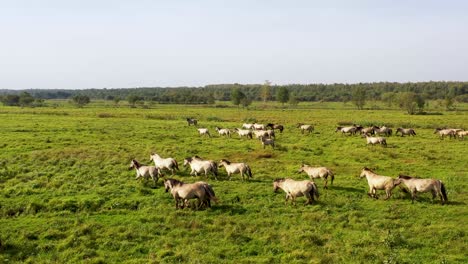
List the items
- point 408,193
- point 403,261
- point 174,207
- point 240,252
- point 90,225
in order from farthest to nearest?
point 408,193 → point 174,207 → point 90,225 → point 240,252 → point 403,261

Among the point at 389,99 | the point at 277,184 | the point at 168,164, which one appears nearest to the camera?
the point at 277,184

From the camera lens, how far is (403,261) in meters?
11.3

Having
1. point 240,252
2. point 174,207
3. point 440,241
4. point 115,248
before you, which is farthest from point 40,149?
point 440,241

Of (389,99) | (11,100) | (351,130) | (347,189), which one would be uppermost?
(389,99)

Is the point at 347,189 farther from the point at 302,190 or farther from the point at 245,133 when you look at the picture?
the point at 245,133

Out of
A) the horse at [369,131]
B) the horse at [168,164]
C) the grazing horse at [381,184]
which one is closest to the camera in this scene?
the grazing horse at [381,184]

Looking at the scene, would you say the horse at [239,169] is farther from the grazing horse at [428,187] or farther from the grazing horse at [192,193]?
the grazing horse at [428,187]

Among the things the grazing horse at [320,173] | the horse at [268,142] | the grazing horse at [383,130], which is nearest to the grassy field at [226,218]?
the grazing horse at [320,173]

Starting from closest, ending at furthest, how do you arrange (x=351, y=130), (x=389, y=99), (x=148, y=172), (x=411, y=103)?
(x=148, y=172) < (x=351, y=130) < (x=411, y=103) < (x=389, y=99)

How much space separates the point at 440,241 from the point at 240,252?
252 inches

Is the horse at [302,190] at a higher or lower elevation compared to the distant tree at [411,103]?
lower

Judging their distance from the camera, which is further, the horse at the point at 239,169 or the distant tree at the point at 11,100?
the distant tree at the point at 11,100

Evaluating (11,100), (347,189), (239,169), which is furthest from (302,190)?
(11,100)

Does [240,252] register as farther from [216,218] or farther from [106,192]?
[106,192]
